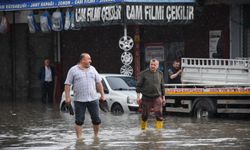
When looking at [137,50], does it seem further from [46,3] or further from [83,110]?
[83,110]

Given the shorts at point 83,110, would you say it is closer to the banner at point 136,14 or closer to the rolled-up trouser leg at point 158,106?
the rolled-up trouser leg at point 158,106

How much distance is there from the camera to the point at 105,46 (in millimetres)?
36250

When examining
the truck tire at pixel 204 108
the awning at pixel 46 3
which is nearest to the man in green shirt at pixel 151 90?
the truck tire at pixel 204 108

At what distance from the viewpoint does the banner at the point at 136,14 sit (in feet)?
94.3

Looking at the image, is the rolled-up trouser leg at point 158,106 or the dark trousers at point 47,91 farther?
the dark trousers at point 47,91

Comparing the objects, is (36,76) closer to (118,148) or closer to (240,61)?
(240,61)

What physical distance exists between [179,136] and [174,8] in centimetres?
1246

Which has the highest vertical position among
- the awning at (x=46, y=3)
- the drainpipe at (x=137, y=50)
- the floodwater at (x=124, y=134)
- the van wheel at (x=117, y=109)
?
the awning at (x=46, y=3)

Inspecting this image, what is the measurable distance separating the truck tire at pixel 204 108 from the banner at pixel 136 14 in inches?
216

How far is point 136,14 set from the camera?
94.7ft

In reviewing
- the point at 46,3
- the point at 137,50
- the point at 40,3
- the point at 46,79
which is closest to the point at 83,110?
the point at 137,50

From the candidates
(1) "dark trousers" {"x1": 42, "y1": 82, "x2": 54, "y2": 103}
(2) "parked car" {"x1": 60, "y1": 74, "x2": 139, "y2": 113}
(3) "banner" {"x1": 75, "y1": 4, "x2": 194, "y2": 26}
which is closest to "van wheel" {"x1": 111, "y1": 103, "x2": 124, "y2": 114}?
(2) "parked car" {"x1": 60, "y1": 74, "x2": 139, "y2": 113}

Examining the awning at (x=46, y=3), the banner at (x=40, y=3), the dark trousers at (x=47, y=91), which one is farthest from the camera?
the dark trousers at (x=47, y=91)

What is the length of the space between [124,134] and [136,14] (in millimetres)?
10826
